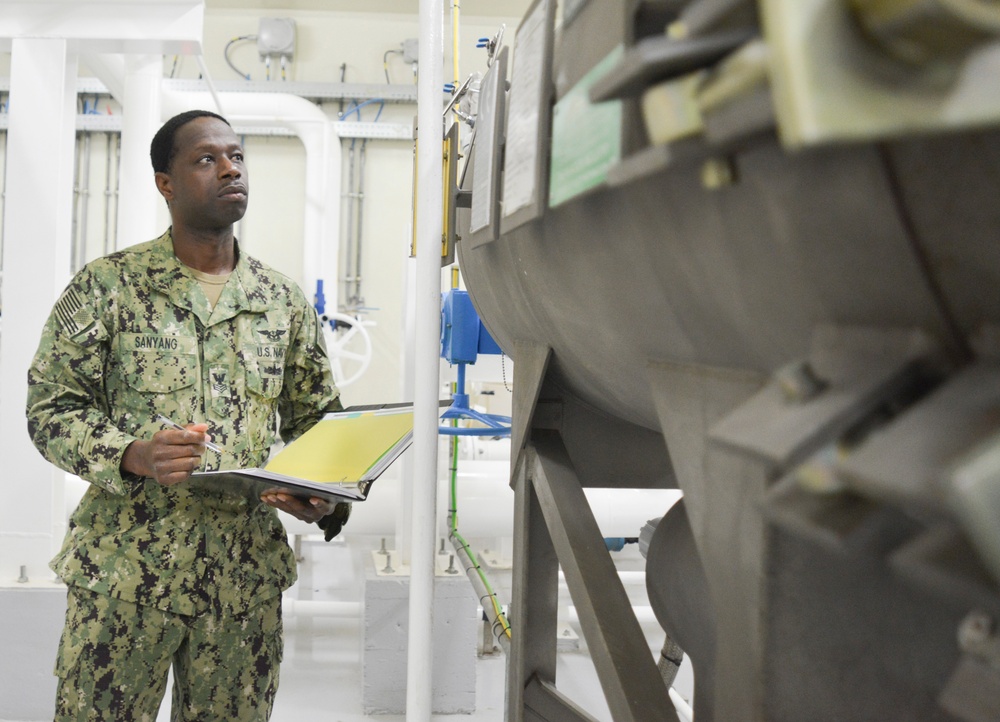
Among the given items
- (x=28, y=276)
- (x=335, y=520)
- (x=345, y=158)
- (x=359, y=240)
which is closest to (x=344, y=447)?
(x=335, y=520)

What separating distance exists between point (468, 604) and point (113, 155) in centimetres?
347

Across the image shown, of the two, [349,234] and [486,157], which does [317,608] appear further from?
[486,157]

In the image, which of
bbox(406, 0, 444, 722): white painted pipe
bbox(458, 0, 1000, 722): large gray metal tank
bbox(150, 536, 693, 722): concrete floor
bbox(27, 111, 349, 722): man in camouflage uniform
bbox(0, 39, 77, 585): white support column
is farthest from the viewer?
bbox(150, 536, 693, 722): concrete floor

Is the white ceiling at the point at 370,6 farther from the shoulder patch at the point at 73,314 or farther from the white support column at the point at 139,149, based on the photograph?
the shoulder patch at the point at 73,314

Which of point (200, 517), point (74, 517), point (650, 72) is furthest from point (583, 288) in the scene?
point (74, 517)

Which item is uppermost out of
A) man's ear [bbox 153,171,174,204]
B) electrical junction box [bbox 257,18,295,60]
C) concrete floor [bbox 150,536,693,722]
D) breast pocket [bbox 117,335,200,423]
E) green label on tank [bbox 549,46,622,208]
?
electrical junction box [bbox 257,18,295,60]

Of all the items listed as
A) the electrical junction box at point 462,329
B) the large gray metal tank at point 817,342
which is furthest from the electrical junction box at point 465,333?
the large gray metal tank at point 817,342

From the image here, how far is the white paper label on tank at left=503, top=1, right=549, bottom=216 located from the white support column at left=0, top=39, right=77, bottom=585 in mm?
1731

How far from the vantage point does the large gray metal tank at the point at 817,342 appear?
283mm

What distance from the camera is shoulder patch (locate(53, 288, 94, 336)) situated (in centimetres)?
130

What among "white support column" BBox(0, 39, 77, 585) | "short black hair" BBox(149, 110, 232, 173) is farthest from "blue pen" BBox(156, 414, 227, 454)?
"white support column" BBox(0, 39, 77, 585)

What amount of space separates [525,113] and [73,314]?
0.96m

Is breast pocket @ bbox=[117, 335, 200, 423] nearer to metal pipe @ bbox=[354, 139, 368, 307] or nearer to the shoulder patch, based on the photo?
the shoulder patch

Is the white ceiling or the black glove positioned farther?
the white ceiling
